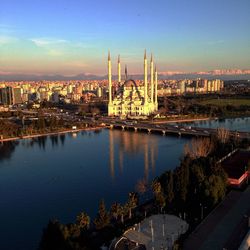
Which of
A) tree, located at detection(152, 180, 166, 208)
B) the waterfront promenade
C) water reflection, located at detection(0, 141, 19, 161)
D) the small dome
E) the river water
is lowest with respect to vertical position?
water reflection, located at detection(0, 141, 19, 161)

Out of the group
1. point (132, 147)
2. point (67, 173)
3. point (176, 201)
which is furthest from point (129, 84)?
point (176, 201)

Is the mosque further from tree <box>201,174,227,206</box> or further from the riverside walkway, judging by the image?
tree <box>201,174,227,206</box>

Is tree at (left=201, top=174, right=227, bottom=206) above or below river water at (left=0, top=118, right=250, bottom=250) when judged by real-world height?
above

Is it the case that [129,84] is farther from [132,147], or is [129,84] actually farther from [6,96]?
[6,96]

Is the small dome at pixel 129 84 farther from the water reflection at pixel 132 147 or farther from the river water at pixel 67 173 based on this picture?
the river water at pixel 67 173

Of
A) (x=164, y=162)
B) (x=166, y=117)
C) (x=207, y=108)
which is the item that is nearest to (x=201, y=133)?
(x=164, y=162)

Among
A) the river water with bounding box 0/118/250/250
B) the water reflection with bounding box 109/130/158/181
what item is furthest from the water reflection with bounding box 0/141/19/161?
the water reflection with bounding box 109/130/158/181

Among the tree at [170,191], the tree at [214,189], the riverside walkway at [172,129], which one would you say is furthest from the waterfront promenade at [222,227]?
the riverside walkway at [172,129]

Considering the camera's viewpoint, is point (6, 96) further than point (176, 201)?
Yes

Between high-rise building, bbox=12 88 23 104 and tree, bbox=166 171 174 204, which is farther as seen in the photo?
high-rise building, bbox=12 88 23 104
